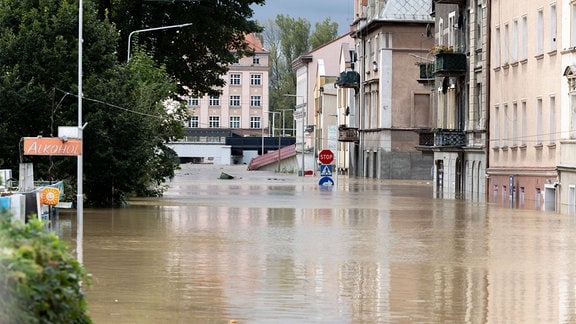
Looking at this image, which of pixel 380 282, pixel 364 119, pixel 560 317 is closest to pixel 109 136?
pixel 380 282

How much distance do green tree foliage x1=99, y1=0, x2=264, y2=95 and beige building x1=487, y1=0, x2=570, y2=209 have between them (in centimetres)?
1191

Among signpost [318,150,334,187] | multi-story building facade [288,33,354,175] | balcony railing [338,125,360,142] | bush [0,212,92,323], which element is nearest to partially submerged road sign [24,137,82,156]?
bush [0,212,92,323]

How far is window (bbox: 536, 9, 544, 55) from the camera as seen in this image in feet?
171

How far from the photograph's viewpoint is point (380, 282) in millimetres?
20062

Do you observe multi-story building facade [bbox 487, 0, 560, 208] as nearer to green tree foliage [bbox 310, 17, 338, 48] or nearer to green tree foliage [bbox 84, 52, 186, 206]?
green tree foliage [bbox 84, 52, 186, 206]

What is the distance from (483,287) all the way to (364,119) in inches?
3336

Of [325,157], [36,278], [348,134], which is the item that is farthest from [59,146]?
[348,134]

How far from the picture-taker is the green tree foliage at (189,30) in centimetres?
6222

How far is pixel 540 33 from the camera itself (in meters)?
52.6

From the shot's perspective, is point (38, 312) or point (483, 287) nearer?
point (38, 312)

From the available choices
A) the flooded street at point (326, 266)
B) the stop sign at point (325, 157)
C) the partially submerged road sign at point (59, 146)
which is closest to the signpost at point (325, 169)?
the stop sign at point (325, 157)

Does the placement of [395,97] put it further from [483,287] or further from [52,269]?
[52,269]

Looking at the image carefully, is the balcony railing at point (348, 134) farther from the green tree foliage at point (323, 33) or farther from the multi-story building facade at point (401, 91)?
the green tree foliage at point (323, 33)

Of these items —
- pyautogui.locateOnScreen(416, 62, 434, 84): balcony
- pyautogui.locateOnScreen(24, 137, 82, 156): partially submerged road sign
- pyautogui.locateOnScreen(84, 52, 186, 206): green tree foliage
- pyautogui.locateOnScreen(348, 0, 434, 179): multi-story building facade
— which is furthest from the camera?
pyautogui.locateOnScreen(348, 0, 434, 179): multi-story building facade
